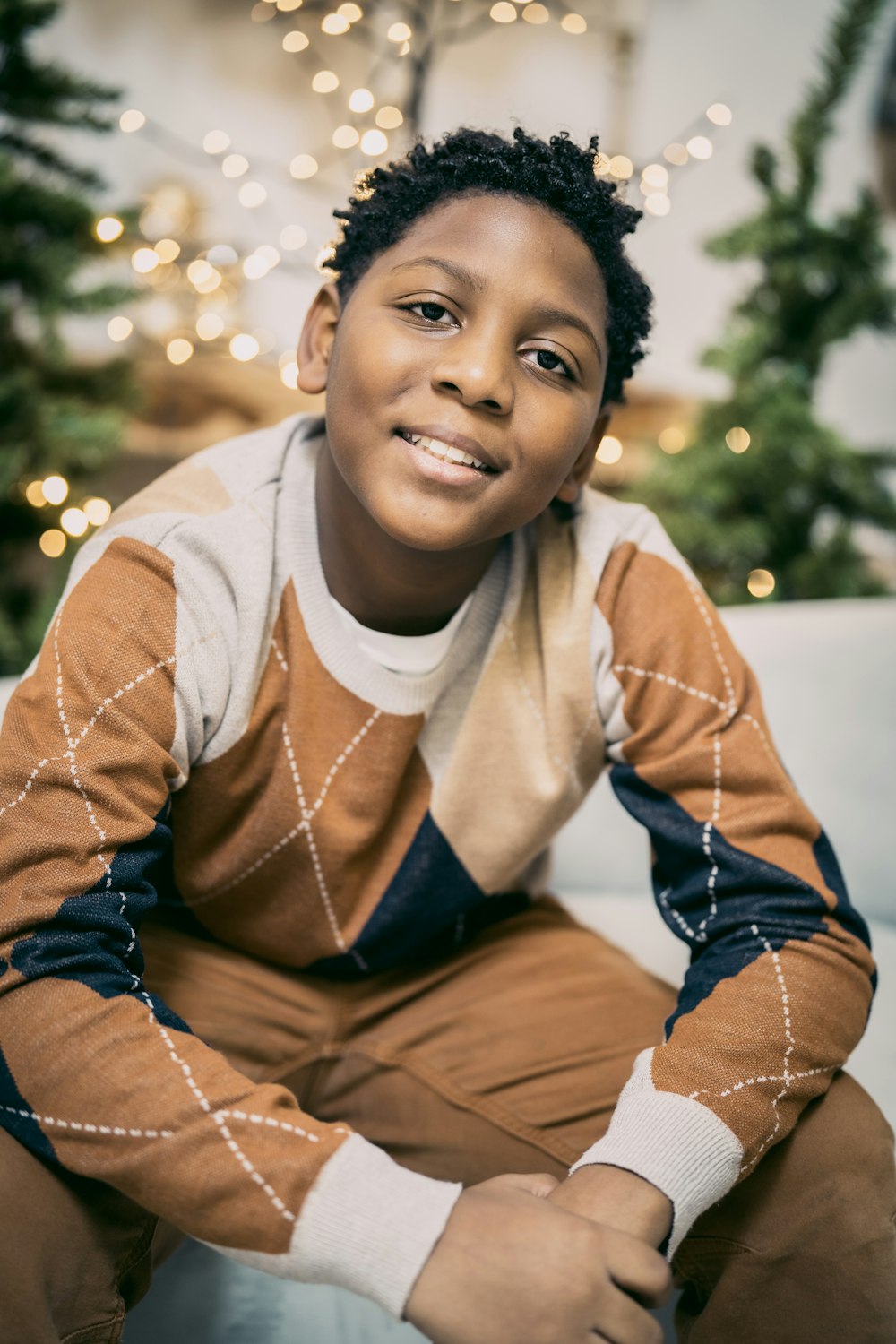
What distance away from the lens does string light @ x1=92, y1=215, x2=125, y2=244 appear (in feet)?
5.60

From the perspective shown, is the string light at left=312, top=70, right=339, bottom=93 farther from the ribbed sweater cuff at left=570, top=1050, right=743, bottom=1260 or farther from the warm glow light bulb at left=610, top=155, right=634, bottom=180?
the ribbed sweater cuff at left=570, top=1050, right=743, bottom=1260

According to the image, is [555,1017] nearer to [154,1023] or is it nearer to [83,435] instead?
[154,1023]

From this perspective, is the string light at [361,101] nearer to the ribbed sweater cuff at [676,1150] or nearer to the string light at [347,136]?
the string light at [347,136]

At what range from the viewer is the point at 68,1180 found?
0.70 metres

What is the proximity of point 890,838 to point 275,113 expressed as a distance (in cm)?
215

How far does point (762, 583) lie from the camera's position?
2.03 meters

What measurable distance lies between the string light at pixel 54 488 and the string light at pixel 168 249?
53 cm

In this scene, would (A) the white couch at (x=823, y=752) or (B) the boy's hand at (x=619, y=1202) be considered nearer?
(B) the boy's hand at (x=619, y=1202)

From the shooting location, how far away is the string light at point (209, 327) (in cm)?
229

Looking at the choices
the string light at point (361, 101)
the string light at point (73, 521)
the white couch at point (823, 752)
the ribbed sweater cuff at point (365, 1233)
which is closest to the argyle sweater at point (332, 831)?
the ribbed sweater cuff at point (365, 1233)

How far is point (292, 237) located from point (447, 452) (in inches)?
60.0

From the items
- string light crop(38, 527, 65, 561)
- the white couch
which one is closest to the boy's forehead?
the white couch

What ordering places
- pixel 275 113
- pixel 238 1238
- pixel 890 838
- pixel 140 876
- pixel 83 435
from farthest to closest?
pixel 275 113 → pixel 83 435 → pixel 890 838 → pixel 140 876 → pixel 238 1238

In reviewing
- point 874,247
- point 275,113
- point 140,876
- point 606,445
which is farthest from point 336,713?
point 275,113
